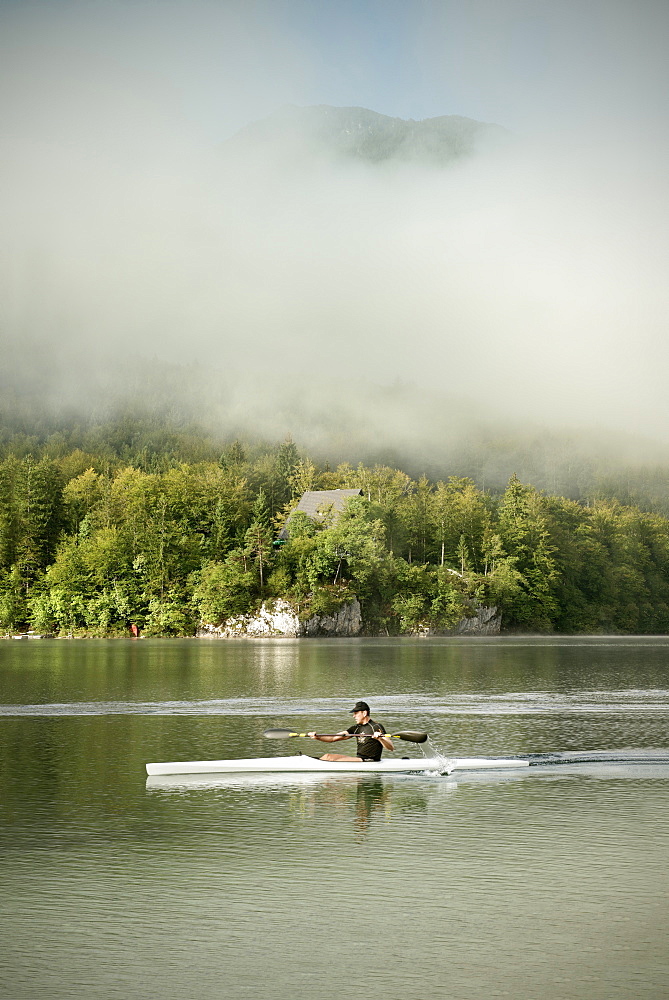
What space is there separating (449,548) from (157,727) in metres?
115

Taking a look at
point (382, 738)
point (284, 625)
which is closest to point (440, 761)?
point (382, 738)

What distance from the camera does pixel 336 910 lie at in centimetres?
1268

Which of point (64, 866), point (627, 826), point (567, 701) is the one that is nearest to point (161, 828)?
point (64, 866)

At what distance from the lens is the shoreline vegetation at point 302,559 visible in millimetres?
122000

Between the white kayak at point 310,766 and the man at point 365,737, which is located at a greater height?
the man at point 365,737

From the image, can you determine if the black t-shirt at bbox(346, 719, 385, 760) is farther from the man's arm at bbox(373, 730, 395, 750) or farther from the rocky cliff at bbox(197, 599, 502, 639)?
the rocky cliff at bbox(197, 599, 502, 639)

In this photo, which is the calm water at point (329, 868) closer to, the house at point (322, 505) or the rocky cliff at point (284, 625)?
the rocky cliff at point (284, 625)

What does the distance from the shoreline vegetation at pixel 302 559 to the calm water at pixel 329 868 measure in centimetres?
8912

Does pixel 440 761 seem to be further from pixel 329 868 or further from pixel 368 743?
pixel 329 868

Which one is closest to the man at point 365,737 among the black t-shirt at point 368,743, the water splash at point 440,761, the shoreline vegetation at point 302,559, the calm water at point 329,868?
the black t-shirt at point 368,743

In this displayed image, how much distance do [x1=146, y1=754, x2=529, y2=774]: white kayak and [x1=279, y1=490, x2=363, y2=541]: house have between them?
106602mm

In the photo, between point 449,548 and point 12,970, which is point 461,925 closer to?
point 12,970

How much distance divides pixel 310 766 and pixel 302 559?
9977 cm

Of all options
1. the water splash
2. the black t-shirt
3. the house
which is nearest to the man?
the black t-shirt
